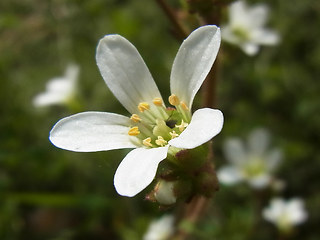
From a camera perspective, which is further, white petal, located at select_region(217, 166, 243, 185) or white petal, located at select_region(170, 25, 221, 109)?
white petal, located at select_region(217, 166, 243, 185)

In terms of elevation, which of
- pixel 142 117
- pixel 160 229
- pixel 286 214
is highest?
pixel 142 117

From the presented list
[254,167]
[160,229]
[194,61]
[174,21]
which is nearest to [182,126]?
[194,61]

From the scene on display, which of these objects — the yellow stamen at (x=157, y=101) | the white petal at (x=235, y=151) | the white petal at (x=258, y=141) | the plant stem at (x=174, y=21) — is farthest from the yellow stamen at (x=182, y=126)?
the white petal at (x=258, y=141)

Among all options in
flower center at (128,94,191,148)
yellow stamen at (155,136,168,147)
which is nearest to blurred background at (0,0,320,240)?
flower center at (128,94,191,148)

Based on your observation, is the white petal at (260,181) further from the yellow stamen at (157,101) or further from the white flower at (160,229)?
the yellow stamen at (157,101)

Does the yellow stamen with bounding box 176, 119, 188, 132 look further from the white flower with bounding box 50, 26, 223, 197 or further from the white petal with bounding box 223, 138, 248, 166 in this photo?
the white petal with bounding box 223, 138, 248, 166

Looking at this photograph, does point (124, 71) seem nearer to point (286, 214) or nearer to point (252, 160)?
point (286, 214)

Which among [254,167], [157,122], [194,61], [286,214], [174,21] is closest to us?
[194,61]

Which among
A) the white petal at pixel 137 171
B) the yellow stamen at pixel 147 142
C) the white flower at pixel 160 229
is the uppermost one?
the white petal at pixel 137 171
